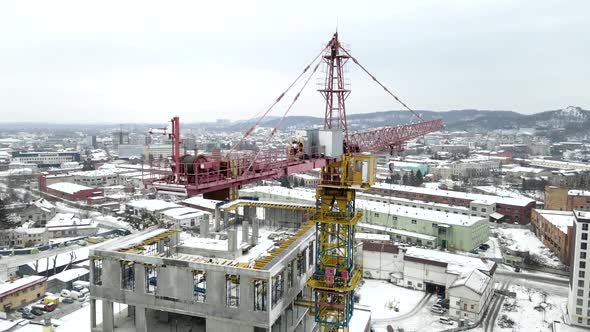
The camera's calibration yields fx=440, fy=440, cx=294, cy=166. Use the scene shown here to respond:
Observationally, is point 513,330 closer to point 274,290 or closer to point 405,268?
point 405,268

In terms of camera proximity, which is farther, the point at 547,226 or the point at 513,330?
the point at 547,226

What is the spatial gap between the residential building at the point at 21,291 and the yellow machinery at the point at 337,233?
39.1 ft

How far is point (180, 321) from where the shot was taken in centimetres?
941

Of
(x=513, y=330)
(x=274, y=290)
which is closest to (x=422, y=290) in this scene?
(x=513, y=330)

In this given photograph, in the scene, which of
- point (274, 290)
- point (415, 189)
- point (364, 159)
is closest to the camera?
point (274, 290)

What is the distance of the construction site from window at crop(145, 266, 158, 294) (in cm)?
2

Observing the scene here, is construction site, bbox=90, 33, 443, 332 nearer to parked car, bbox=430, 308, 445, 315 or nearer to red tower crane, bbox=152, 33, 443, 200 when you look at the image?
red tower crane, bbox=152, 33, 443, 200

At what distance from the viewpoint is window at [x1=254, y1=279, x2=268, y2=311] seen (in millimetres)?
8008

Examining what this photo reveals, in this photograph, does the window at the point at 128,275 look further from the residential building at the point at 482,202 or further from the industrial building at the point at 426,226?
the residential building at the point at 482,202

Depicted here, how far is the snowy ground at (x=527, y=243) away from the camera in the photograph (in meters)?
21.5

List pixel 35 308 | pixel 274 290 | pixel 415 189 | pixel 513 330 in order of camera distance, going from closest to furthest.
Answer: pixel 274 290
pixel 513 330
pixel 35 308
pixel 415 189

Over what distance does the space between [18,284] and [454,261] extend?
17.0 meters

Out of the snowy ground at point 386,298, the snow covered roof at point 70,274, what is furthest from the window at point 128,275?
the snow covered roof at point 70,274

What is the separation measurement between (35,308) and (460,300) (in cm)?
1506
